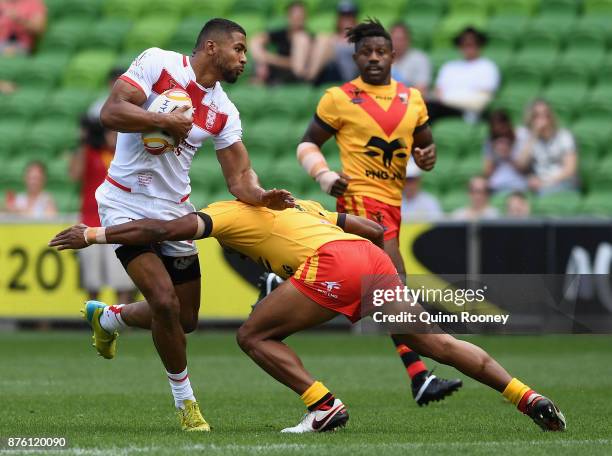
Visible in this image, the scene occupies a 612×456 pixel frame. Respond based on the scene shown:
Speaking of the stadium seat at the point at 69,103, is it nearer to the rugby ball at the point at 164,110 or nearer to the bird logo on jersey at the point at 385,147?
the bird logo on jersey at the point at 385,147

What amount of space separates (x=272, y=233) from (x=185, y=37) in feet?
39.8

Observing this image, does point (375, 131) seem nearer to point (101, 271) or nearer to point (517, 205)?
point (517, 205)

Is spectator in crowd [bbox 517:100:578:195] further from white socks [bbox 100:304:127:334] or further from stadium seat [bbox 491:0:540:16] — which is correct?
white socks [bbox 100:304:127:334]

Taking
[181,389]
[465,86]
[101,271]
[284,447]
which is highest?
[465,86]

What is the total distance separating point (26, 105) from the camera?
1914 centimetres

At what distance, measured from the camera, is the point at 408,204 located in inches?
603

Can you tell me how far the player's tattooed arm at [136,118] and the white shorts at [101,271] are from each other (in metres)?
7.42

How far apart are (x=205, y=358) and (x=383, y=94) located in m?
3.84

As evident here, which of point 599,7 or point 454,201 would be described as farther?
point 599,7

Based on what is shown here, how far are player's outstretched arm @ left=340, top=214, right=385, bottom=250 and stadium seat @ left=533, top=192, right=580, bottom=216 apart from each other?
7.57 m

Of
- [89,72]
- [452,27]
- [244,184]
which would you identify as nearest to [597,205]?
[452,27]

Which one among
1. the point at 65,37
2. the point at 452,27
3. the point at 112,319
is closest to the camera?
the point at 112,319

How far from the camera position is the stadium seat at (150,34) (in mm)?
19641

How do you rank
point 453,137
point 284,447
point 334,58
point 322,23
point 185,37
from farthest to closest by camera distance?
point 185,37, point 322,23, point 334,58, point 453,137, point 284,447
